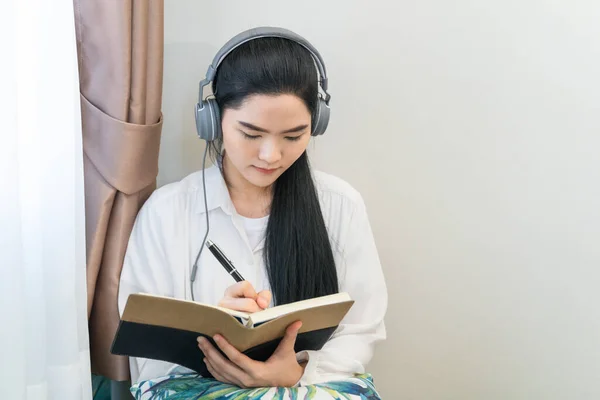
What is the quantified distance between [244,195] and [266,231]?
10cm

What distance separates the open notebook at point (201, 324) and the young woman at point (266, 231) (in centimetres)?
3

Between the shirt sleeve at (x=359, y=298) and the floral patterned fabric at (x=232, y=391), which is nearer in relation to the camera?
the floral patterned fabric at (x=232, y=391)

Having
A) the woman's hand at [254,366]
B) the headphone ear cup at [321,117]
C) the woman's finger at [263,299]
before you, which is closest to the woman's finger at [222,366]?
the woman's hand at [254,366]

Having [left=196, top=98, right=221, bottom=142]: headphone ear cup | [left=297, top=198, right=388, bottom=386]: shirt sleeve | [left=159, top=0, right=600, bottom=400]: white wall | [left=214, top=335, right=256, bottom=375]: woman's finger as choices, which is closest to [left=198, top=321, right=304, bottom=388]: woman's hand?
[left=214, top=335, right=256, bottom=375]: woman's finger

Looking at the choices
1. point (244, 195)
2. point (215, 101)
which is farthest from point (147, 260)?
point (215, 101)

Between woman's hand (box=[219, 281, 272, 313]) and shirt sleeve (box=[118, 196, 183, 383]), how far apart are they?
224 millimetres

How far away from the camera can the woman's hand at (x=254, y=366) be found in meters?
1.14

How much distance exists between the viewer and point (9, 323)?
102cm

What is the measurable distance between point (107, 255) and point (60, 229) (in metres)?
0.23

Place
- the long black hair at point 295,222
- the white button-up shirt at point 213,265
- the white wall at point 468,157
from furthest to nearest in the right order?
1. the white wall at point 468,157
2. the white button-up shirt at point 213,265
3. the long black hair at point 295,222

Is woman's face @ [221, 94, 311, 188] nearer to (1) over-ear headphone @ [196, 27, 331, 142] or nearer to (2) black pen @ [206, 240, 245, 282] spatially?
(1) over-ear headphone @ [196, 27, 331, 142]

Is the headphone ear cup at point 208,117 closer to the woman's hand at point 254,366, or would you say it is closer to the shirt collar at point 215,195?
the shirt collar at point 215,195

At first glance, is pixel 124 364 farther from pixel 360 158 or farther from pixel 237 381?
pixel 360 158

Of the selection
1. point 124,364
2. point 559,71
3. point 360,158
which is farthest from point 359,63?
point 124,364
